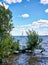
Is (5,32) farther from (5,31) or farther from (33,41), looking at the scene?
(33,41)

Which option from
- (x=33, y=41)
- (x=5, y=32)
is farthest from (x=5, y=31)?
(x=33, y=41)

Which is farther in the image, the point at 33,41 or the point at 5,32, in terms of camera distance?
the point at 33,41

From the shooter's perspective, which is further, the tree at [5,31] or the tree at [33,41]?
the tree at [33,41]

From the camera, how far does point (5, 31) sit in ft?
140

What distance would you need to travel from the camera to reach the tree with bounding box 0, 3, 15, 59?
38.9m

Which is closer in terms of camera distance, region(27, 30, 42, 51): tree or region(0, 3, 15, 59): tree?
region(0, 3, 15, 59): tree

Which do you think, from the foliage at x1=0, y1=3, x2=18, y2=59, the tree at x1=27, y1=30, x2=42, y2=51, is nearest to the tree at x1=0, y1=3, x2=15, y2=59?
the foliage at x1=0, y1=3, x2=18, y2=59

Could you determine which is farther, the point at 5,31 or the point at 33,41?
the point at 33,41

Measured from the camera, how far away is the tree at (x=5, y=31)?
3891 centimetres

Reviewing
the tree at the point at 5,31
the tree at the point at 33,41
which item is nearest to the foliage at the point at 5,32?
the tree at the point at 5,31

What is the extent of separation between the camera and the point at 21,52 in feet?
197

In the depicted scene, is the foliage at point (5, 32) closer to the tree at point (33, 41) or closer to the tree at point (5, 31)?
the tree at point (5, 31)

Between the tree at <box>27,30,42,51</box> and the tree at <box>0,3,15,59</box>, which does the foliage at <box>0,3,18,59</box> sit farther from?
the tree at <box>27,30,42,51</box>

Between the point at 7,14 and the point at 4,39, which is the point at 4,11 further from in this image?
the point at 4,39
